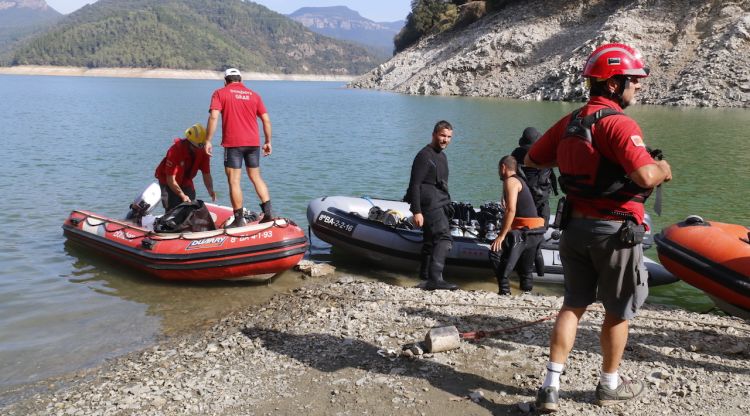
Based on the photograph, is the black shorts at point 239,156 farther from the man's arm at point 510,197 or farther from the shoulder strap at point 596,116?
the shoulder strap at point 596,116

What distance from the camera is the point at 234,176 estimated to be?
710cm

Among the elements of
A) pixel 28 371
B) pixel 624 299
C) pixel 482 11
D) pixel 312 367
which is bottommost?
pixel 28 371

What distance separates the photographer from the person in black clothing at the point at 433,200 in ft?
20.3

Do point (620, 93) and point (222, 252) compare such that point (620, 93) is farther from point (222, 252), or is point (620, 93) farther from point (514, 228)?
point (222, 252)

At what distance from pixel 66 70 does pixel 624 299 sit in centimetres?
15407

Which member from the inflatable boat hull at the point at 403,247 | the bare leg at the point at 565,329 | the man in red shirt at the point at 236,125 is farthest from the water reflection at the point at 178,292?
the bare leg at the point at 565,329

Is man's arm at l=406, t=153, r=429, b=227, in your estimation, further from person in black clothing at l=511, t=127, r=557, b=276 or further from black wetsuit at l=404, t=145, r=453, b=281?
person in black clothing at l=511, t=127, r=557, b=276

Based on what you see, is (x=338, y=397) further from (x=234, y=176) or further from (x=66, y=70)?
(x=66, y=70)

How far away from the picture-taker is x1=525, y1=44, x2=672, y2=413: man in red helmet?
307 cm

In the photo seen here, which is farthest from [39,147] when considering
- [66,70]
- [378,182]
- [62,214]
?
[66,70]

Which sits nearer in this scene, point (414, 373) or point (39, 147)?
point (414, 373)

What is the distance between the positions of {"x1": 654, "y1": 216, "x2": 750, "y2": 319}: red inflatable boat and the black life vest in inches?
108

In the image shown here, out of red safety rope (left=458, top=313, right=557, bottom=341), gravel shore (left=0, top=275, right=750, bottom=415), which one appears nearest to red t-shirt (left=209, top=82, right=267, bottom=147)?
gravel shore (left=0, top=275, right=750, bottom=415)

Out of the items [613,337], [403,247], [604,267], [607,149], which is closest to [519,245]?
[403,247]
